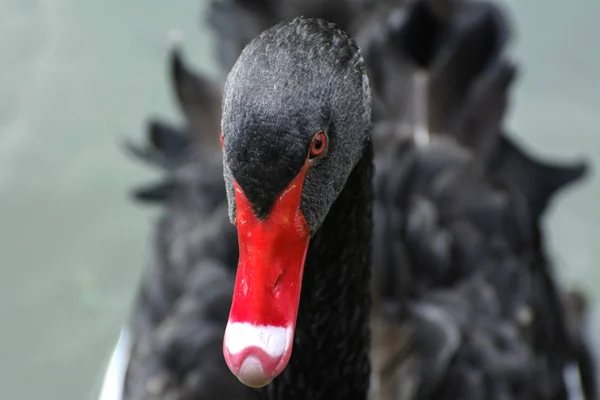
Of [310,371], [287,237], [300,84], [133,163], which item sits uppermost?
[300,84]

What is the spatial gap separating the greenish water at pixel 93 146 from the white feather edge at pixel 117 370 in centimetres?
24

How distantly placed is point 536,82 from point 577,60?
0.54 feet

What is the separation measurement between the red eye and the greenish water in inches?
67.5

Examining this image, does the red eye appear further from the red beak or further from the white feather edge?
the white feather edge

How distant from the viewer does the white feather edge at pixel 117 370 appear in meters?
2.37

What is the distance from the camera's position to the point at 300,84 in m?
1.19

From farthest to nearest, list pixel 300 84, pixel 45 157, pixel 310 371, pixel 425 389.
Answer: pixel 45 157, pixel 425 389, pixel 310 371, pixel 300 84

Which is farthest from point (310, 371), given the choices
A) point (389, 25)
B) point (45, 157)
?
point (45, 157)

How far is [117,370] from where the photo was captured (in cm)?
247

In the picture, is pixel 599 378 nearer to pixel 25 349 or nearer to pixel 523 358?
pixel 523 358

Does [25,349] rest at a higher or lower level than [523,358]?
lower

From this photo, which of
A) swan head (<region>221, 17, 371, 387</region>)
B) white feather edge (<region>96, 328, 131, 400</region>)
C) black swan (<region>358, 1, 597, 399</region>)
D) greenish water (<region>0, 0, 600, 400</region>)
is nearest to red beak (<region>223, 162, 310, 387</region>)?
swan head (<region>221, 17, 371, 387</region>)

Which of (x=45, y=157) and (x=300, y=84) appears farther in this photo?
(x=45, y=157)

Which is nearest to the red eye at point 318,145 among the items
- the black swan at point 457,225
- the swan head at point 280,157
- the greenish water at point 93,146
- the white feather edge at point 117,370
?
the swan head at point 280,157
